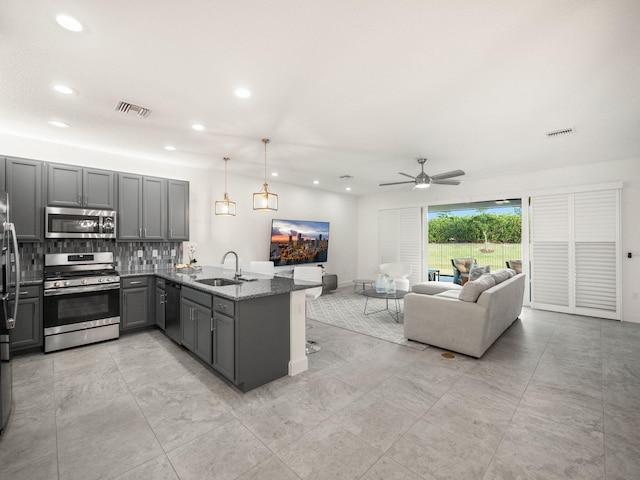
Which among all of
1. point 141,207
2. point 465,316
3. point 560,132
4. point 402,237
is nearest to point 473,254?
point 402,237

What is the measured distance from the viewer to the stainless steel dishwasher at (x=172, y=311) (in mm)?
3644

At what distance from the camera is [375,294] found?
4.80 metres

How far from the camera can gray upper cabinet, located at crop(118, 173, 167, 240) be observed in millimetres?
4387

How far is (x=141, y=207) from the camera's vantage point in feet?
14.9

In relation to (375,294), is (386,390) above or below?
below

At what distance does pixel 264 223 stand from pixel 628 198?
6514 millimetres

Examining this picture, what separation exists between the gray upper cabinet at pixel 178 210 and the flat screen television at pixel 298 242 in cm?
198

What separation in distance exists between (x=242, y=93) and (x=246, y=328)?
7.08 ft

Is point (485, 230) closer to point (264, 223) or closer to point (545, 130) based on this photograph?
point (545, 130)

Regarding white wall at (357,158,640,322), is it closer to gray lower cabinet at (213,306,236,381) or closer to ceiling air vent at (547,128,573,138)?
ceiling air vent at (547,128,573,138)

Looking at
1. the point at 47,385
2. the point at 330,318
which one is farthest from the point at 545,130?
the point at 47,385

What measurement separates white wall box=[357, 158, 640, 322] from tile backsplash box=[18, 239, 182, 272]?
548 centimetres

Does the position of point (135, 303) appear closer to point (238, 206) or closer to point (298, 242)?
point (238, 206)

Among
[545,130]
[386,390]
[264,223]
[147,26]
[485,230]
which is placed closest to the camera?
[147,26]
